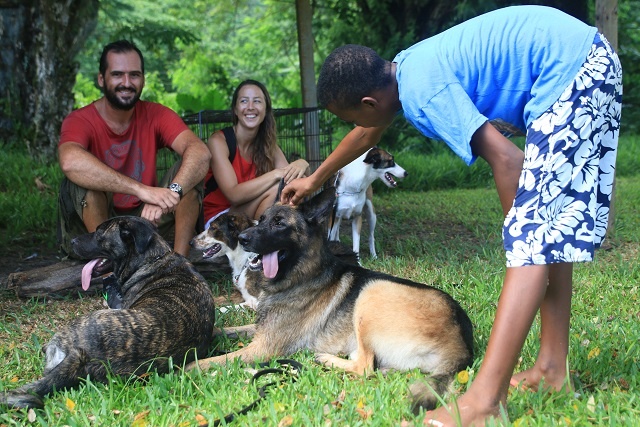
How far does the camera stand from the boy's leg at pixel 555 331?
3.22 meters

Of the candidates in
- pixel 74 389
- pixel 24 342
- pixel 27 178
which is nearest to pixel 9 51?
pixel 27 178

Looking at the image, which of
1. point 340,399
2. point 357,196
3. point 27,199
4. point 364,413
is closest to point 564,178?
point 364,413

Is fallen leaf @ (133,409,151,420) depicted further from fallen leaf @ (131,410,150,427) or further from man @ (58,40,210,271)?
man @ (58,40,210,271)

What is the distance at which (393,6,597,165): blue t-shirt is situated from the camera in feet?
9.25

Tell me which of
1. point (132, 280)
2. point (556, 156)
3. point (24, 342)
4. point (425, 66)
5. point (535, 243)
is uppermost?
point (425, 66)

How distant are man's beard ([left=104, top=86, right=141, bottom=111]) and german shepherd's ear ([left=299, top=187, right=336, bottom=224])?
2.10 meters

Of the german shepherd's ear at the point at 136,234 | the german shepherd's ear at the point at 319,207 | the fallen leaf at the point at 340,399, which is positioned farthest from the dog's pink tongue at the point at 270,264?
the fallen leaf at the point at 340,399

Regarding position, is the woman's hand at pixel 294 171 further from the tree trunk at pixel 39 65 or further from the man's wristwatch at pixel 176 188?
the tree trunk at pixel 39 65

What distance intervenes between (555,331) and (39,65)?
9.19 m

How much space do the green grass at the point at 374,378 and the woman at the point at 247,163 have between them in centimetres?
77

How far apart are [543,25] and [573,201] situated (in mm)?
736

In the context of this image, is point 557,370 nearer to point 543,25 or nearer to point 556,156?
point 556,156

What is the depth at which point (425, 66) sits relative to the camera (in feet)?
9.46

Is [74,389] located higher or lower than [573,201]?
lower
